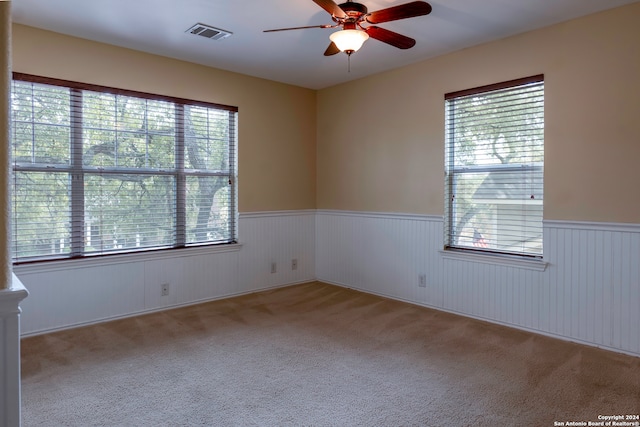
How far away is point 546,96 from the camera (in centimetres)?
342

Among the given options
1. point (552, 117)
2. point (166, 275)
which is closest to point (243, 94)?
point (166, 275)

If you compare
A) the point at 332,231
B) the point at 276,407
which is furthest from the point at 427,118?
the point at 276,407

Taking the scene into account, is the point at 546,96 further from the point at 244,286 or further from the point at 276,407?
the point at 244,286

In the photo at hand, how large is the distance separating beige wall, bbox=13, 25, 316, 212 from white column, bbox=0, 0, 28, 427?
92.2 inches

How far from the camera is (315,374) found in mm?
2760

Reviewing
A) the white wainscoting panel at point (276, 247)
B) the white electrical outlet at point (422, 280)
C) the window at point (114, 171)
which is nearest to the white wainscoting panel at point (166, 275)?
the white wainscoting panel at point (276, 247)

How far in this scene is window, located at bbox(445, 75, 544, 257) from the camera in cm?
354

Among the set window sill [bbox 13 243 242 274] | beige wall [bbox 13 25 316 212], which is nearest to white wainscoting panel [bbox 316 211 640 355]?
beige wall [bbox 13 25 316 212]

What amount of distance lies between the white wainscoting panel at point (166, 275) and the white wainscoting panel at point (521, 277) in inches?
25.4

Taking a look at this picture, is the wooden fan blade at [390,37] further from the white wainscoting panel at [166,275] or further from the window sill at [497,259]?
the white wainscoting panel at [166,275]

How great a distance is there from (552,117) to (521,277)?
136 centimetres

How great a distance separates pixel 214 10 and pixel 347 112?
231 centimetres

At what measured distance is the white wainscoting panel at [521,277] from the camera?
3.08 metres

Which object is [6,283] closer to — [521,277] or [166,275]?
[166,275]
